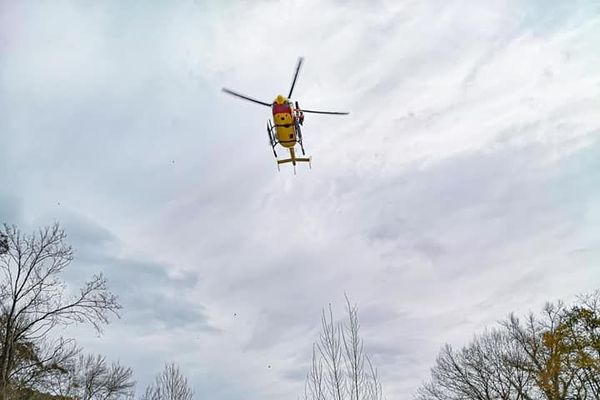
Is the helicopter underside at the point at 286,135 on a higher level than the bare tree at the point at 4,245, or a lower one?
higher

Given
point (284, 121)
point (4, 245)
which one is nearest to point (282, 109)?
point (284, 121)

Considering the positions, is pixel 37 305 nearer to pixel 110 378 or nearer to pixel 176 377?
pixel 176 377

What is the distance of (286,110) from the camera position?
15500mm

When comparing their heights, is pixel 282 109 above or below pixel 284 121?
above

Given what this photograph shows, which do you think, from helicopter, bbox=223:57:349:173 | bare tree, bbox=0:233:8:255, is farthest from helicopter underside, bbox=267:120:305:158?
bare tree, bbox=0:233:8:255

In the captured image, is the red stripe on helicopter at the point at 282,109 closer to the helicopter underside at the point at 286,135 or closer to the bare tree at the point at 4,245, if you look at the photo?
the helicopter underside at the point at 286,135

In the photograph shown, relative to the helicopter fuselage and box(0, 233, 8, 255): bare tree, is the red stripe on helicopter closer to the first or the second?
the helicopter fuselage

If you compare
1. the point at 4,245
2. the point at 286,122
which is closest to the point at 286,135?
the point at 286,122

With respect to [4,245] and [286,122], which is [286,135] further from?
[4,245]

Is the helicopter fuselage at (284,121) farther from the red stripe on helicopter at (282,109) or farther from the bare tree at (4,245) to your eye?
the bare tree at (4,245)

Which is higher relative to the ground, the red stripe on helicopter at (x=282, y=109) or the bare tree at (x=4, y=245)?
the red stripe on helicopter at (x=282, y=109)

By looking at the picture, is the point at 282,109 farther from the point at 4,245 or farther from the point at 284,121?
the point at 4,245

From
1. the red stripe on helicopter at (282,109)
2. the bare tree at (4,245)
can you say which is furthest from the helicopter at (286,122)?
the bare tree at (4,245)

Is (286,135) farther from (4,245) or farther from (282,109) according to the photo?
(4,245)
